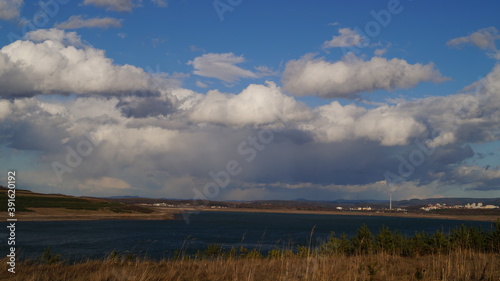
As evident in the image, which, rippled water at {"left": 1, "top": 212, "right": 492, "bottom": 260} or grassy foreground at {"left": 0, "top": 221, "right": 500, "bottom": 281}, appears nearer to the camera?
grassy foreground at {"left": 0, "top": 221, "right": 500, "bottom": 281}

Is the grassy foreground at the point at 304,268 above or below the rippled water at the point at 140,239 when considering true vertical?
above

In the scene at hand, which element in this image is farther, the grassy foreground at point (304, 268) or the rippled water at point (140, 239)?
the rippled water at point (140, 239)

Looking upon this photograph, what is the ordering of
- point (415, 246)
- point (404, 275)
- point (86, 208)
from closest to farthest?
point (404, 275) → point (415, 246) → point (86, 208)

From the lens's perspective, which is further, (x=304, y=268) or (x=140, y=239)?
(x=140, y=239)

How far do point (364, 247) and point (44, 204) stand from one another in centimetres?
13830

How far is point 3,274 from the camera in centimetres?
1147

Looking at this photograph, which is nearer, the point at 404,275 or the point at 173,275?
the point at 173,275

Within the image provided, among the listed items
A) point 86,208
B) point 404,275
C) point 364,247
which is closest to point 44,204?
point 86,208

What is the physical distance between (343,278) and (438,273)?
2932 mm

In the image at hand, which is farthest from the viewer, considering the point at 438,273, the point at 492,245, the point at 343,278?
the point at 492,245

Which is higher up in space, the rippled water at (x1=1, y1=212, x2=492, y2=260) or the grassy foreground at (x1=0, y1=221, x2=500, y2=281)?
the grassy foreground at (x1=0, y1=221, x2=500, y2=281)

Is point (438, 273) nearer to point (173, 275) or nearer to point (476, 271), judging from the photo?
point (476, 271)

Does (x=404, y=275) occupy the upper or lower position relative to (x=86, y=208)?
upper

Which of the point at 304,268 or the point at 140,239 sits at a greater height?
the point at 304,268
